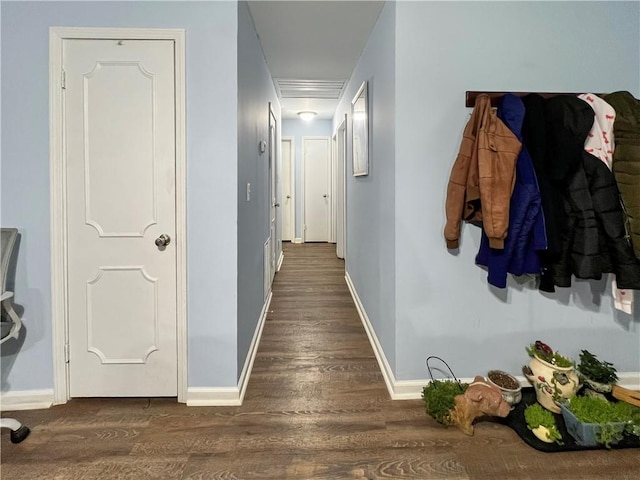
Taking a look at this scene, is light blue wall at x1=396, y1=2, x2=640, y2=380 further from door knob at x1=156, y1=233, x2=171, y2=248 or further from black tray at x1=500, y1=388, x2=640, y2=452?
door knob at x1=156, y1=233, x2=171, y2=248

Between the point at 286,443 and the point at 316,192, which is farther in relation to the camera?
the point at 316,192

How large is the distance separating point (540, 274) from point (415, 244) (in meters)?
0.63

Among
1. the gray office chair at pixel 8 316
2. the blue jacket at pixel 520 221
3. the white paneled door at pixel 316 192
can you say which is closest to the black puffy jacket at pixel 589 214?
the blue jacket at pixel 520 221

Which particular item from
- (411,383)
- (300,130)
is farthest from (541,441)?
(300,130)

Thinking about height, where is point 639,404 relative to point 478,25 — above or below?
below

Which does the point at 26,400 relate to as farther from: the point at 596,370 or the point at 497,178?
the point at 596,370

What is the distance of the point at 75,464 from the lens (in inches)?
66.5

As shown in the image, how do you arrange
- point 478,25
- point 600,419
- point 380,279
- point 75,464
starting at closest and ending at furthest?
point 75,464 < point 600,419 < point 478,25 < point 380,279

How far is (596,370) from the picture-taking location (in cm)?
208

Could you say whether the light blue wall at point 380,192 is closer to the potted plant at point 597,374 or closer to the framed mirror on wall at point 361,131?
the framed mirror on wall at point 361,131

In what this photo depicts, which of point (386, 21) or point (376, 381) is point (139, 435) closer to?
point (376, 381)

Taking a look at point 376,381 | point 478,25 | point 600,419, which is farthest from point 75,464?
point 478,25

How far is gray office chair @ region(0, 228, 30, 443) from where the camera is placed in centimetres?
182

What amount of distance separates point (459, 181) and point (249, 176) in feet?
4.25
